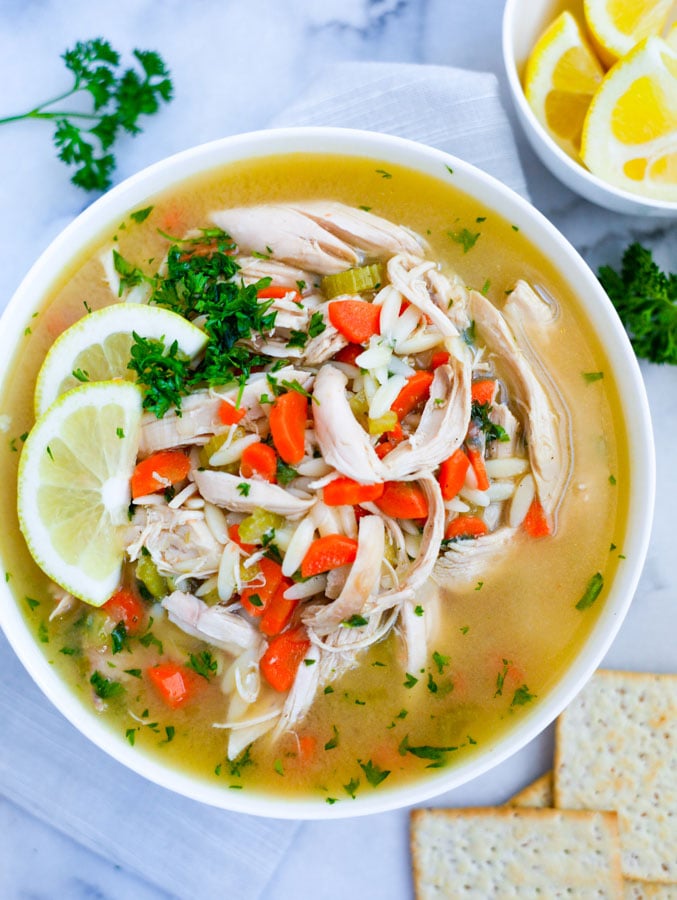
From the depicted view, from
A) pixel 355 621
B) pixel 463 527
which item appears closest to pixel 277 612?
pixel 355 621

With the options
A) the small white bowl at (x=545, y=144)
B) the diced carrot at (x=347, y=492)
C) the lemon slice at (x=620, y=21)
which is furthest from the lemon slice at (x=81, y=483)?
the lemon slice at (x=620, y=21)

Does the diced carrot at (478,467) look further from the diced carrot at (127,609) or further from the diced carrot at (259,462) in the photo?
the diced carrot at (127,609)

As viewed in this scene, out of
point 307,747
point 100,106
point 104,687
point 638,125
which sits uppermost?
point 100,106

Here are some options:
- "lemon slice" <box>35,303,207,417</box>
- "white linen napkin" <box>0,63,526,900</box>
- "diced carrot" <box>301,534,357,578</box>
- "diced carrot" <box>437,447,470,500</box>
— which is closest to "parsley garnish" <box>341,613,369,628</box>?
"diced carrot" <box>301,534,357,578</box>

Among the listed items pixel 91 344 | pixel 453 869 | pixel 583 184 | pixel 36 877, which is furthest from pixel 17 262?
pixel 453 869

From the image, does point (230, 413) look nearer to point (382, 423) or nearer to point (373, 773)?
point (382, 423)
